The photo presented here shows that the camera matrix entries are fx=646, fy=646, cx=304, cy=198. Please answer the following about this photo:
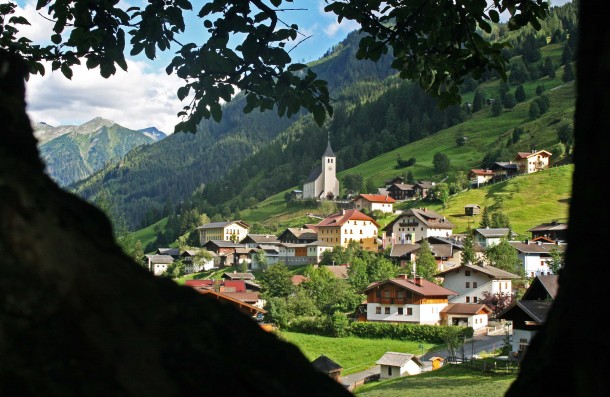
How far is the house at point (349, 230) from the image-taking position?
86688 millimetres

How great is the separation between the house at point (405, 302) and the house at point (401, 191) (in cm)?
5967

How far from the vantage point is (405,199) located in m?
110

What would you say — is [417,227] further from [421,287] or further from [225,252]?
[421,287]

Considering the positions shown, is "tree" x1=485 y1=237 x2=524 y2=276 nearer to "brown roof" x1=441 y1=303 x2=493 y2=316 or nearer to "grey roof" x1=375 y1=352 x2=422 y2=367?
"brown roof" x1=441 y1=303 x2=493 y2=316

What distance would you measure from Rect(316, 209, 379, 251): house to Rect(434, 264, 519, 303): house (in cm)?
3079

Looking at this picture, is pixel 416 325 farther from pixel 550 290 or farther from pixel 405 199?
pixel 405 199

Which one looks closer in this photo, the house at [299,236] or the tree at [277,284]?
the tree at [277,284]

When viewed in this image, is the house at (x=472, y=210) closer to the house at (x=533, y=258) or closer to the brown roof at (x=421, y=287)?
the house at (x=533, y=258)

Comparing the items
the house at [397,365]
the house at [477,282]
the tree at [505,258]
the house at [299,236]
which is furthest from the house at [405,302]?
the house at [299,236]

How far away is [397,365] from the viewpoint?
3152 centimetres

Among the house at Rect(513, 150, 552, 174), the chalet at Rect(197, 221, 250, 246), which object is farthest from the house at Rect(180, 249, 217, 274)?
the house at Rect(513, 150, 552, 174)

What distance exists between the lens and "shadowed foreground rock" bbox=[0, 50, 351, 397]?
3.03 ft

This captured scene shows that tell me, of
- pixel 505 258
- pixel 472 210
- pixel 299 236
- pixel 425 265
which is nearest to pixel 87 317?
pixel 505 258

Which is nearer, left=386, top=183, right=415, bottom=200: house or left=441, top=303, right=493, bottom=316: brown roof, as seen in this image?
left=441, top=303, right=493, bottom=316: brown roof
